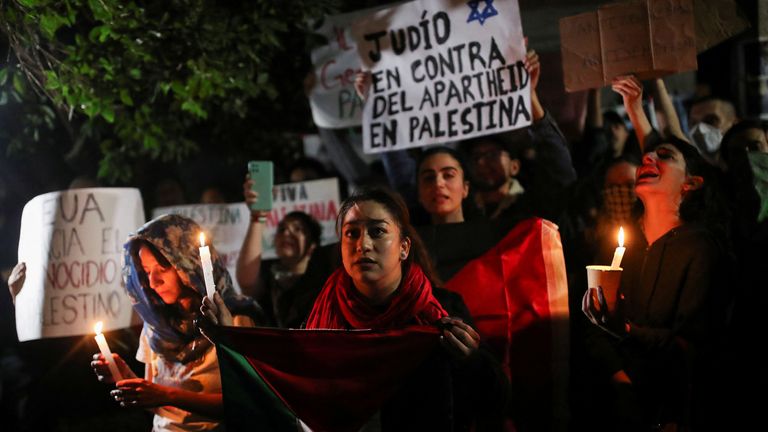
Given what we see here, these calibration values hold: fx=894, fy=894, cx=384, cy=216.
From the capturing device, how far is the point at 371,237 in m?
3.86

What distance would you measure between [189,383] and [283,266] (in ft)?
6.23

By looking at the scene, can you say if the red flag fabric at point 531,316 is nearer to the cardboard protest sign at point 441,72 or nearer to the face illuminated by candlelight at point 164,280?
the cardboard protest sign at point 441,72

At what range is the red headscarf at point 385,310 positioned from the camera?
150 inches

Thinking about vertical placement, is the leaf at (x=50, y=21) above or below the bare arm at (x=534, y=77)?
above

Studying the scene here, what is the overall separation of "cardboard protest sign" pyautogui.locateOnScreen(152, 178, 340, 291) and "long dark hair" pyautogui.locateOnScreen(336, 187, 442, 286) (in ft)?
10.4

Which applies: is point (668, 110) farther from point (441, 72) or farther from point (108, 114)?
point (108, 114)

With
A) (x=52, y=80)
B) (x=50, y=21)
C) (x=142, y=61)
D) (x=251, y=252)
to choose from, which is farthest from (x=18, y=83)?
(x=251, y=252)

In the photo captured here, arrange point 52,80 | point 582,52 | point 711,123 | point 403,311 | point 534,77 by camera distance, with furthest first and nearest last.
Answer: point 711,123, point 52,80, point 534,77, point 582,52, point 403,311

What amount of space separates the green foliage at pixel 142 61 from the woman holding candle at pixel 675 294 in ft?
11.8

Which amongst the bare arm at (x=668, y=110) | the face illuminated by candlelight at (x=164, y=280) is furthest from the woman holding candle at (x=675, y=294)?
the face illuminated by candlelight at (x=164, y=280)

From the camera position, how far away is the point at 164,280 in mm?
4473

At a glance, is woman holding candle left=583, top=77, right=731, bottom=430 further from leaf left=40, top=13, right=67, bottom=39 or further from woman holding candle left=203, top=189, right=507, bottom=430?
leaf left=40, top=13, right=67, bottom=39

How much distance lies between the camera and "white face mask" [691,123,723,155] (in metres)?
6.01

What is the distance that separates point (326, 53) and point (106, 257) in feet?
8.80
